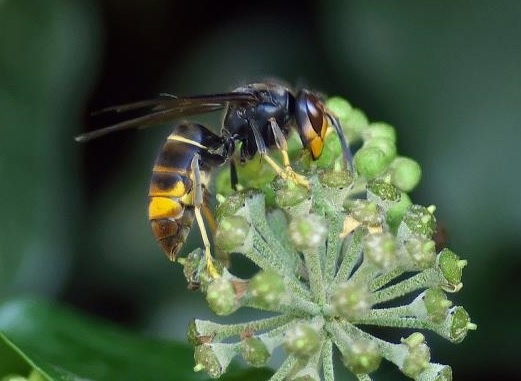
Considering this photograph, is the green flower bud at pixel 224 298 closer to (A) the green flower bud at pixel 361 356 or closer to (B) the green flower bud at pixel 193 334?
(B) the green flower bud at pixel 193 334

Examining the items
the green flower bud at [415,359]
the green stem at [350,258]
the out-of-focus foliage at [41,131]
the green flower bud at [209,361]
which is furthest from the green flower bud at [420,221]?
the out-of-focus foliage at [41,131]

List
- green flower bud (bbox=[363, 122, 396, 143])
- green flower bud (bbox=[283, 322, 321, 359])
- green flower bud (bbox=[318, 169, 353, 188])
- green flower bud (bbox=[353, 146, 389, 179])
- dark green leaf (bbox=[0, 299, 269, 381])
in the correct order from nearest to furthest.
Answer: green flower bud (bbox=[283, 322, 321, 359]), green flower bud (bbox=[318, 169, 353, 188]), green flower bud (bbox=[353, 146, 389, 179]), green flower bud (bbox=[363, 122, 396, 143]), dark green leaf (bbox=[0, 299, 269, 381])

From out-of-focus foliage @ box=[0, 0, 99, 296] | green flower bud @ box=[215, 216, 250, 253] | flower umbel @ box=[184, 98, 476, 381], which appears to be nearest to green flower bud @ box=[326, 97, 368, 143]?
flower umbel @ box=[184, 98, 476, 381]

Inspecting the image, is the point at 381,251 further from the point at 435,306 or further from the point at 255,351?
the point at 255,351

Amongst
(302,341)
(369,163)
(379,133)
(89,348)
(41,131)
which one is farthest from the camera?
(41,131)

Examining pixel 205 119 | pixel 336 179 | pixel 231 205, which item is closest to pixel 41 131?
pixel 205 119

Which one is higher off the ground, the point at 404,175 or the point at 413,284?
the point at 404,175

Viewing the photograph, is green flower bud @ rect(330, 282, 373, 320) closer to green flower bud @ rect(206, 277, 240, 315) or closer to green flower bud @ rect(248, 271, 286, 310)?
green flower bud @ rect(248, 271, 286, 310)
